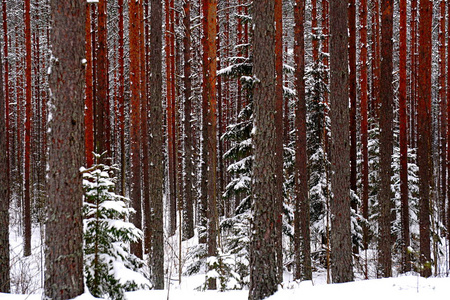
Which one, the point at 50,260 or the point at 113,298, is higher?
the point at 50,260

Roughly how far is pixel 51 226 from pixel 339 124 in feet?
18.5

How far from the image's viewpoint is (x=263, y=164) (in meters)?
5.48

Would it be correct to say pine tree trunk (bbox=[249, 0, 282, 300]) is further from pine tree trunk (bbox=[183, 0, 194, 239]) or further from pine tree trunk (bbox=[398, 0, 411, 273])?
pine tree trunk (bbox=[398, 0, 411, 273])

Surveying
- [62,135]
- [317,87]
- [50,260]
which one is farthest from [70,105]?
[317,87]

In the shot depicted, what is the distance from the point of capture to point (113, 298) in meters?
5.61

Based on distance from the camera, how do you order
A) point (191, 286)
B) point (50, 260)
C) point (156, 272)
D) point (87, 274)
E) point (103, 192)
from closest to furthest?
point (50, 260)
point (87, 274)
point (103, 192)
point (156, 272)
point (191, 286)

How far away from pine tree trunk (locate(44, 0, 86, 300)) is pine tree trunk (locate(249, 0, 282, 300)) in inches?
102

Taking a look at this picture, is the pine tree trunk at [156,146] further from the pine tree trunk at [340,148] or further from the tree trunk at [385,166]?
the tree trunk at [385,166]

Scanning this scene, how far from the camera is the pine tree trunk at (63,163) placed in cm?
458

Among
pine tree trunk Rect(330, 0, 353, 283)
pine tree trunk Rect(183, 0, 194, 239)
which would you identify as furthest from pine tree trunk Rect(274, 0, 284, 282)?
pine tree trunk Rect(183, 0, 194, 239)

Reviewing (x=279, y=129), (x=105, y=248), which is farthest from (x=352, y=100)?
(x=105, y=248)

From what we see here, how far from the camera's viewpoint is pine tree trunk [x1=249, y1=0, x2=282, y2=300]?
5.45 metres

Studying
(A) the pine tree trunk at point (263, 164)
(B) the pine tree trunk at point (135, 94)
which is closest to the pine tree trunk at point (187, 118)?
(B) the pine tree trunk at point (135, 94)

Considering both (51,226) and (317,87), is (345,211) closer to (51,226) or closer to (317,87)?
(51,226)
